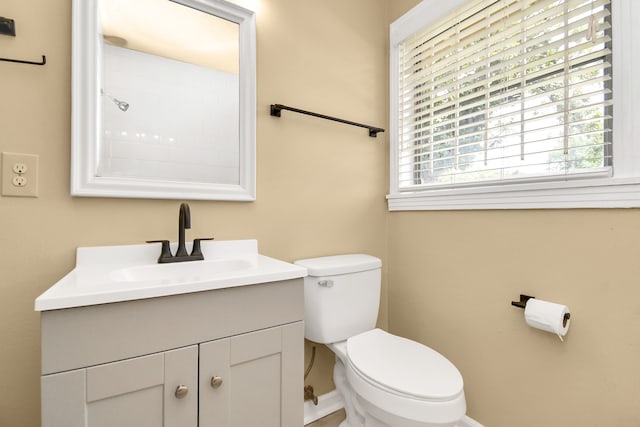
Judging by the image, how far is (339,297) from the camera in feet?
4.52

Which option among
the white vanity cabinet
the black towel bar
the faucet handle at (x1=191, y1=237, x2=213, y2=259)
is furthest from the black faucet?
the black towel bar

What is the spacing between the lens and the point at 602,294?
39.6 inches

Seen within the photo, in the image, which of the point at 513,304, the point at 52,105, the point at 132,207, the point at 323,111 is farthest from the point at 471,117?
the point at 52,105

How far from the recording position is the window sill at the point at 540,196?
96cm

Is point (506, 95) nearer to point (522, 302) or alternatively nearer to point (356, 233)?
point (522, 302)

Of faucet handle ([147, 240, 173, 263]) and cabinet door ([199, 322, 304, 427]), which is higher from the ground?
faucet handle ([147, 240, 173, 263])

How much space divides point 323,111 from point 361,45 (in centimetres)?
52

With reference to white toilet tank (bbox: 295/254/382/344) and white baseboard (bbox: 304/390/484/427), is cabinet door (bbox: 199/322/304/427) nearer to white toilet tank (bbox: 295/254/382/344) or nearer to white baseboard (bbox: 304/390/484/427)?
white toilet tank (bbox: 295/254/382/344)

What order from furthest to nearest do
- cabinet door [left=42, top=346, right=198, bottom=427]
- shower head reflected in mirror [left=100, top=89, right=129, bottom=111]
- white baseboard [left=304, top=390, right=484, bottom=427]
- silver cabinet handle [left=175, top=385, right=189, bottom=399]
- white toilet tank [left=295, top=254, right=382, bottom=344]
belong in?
white baseboard [left=304, top=390, right=484, bottom=427]
white toilet tank [left=295, top=254, right=382, bottom=344]
shower head reflected in mirror [left=100, top=89, right=129, bottom=111]
silver cabinet handle [left=175, top=385, right=189, bottom=399]
cabinet door [left=42, top=346, right=198, bottom=427]

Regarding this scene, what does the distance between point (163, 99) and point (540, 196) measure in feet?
5.05

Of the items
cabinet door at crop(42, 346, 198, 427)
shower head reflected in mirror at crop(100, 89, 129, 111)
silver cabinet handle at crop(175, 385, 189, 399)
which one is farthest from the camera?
shower head reflected in mirror at crop(100, 89, 129, 111)

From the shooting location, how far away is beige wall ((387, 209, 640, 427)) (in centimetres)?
97

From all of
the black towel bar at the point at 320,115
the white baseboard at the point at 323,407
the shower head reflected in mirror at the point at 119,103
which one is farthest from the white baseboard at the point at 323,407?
the shower head reflected in mirror at the point at 119,103

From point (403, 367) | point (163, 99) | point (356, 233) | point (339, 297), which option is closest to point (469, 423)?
point (403, 367)
